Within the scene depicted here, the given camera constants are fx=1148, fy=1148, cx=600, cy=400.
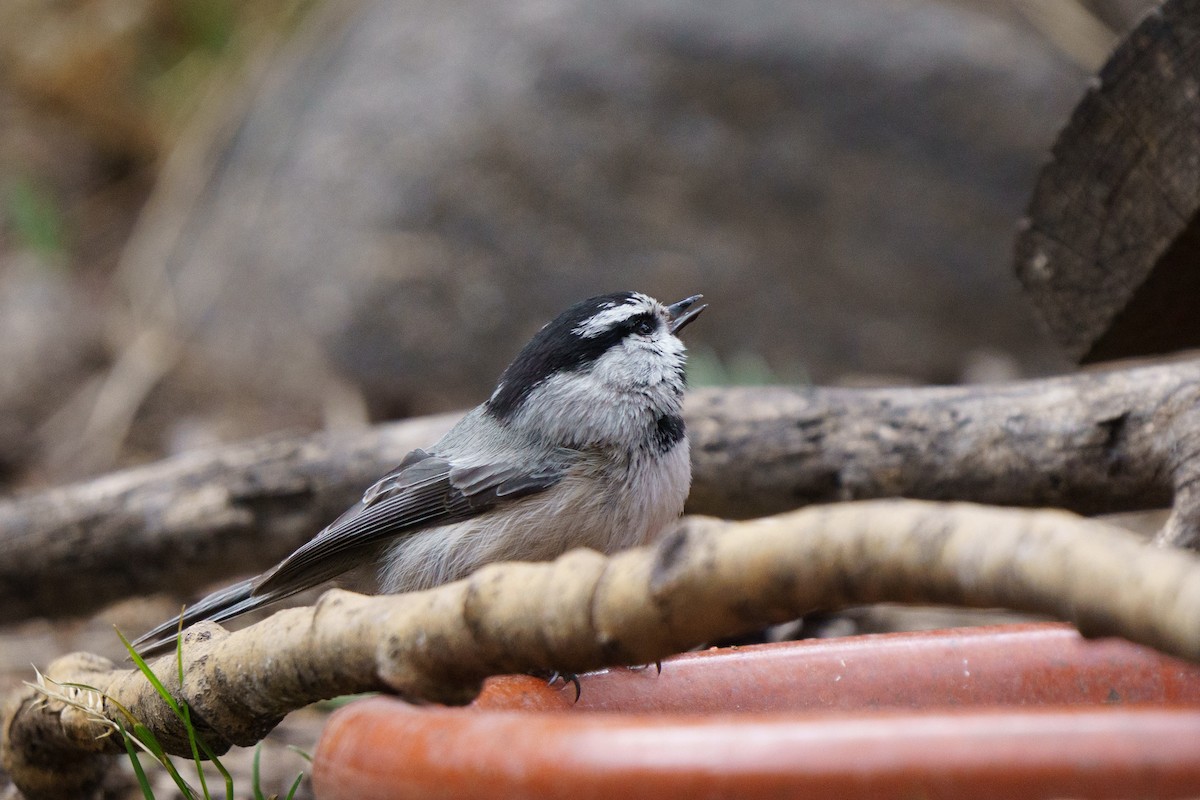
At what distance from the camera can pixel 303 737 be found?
3.51 metres

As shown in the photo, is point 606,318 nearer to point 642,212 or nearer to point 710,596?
point 710,596

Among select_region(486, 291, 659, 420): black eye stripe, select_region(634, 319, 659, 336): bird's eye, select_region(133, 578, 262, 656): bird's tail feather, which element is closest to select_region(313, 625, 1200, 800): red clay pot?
select_region(133, 578, 262, 656): bird's tail feather

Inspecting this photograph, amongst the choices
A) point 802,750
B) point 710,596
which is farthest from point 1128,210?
point 802,750

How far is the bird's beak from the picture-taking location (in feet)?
10.2

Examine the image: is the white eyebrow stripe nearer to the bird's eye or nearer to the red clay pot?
the bird's eye

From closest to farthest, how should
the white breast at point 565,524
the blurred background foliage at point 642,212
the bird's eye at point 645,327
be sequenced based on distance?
1. the white breast at point 565,524
2. the bird's eye at point 645,327
3. the blurred background foliage at point 642,212

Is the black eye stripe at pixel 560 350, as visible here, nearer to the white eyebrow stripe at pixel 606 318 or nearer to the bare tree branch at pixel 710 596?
the white eyebrow stripe at pixel 606 318

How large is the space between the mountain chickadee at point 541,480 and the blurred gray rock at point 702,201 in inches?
139

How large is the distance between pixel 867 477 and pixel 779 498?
289mm

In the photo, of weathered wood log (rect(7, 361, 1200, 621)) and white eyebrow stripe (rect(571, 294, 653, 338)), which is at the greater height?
white eyebrow stripe (rect(571, 294, 653, 338))

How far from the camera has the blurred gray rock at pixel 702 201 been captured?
650 cm

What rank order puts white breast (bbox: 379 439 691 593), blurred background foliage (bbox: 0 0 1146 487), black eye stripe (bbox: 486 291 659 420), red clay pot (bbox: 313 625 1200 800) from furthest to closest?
blurred background foliage (bbox: 0 0 1146 487) < black eye stripe (bbox: 486 291 659 420) < white breast (bbox: 379 439 691 593) < red clay pot (bbox: 313 625 1200 800)

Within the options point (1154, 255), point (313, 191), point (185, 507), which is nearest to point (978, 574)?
point (1154, 255)

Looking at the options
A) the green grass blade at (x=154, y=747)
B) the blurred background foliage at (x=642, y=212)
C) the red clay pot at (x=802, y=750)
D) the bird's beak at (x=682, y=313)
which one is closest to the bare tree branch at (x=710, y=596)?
the red clay pot at (x=802, y=750)
